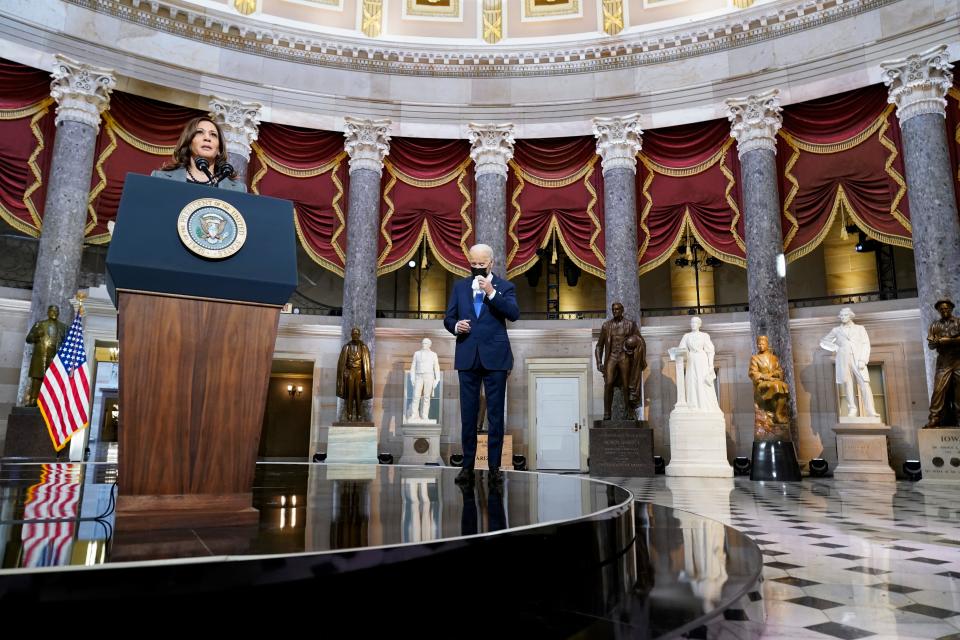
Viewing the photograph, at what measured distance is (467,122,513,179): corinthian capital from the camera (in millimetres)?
14484

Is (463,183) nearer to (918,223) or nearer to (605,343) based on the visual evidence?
(605,343)

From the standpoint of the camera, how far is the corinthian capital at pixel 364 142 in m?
14.3

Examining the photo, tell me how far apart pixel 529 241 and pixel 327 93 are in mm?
5479

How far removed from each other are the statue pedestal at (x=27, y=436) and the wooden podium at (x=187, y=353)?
987 centimetres

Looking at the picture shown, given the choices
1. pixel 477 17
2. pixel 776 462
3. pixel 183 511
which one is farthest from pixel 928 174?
pixel 183 511

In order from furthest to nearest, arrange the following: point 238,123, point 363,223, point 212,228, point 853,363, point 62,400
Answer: point 363,223 → point 238,123 → point 853,363 → point 62,400 → point 212,228

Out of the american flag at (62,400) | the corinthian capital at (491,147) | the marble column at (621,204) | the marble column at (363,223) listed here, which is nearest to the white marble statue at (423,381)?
the marble column at (363,223)

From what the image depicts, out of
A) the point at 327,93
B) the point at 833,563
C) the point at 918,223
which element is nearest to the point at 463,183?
the point at 327,93

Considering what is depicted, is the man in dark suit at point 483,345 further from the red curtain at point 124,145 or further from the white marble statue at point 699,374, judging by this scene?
the red curtain at point 124,145

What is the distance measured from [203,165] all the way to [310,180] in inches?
477

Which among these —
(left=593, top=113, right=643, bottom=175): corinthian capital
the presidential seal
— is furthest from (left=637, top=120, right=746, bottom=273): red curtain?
the presidential seal

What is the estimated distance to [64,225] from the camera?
11875 mm

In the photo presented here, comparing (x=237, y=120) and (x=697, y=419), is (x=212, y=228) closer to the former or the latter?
(x=697, y=419)

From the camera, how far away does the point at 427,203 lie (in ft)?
48.6
